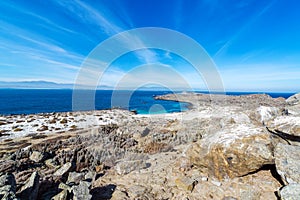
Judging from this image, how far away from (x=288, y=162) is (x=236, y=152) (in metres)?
1.20

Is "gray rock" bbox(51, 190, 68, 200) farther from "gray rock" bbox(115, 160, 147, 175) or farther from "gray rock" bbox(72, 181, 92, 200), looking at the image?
"gray rock" bbox(115, 160, 147, 175)

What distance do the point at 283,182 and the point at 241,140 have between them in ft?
4.58

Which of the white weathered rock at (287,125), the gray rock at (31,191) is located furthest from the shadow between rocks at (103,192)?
the white weathered rock at (287,125)

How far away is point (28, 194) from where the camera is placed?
4.01 m

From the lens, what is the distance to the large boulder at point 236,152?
4695 millimetres

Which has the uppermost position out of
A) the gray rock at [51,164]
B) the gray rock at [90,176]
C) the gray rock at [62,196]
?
the gray rock at [62,196]

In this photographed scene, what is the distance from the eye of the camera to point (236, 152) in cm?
483

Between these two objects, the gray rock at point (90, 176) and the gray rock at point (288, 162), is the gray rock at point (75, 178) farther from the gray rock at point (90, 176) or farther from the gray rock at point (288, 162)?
the gray rock at point (288, 162)

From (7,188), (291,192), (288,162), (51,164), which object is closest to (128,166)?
(51,164)

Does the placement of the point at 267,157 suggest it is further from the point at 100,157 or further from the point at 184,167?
the point at 100,157

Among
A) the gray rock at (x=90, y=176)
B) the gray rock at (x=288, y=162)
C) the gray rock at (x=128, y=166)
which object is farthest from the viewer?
the gray rock at (x=128, y=166)

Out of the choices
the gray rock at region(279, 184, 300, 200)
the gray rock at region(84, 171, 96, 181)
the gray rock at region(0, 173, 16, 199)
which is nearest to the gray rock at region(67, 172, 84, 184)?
the gray rock at region(84, 171, 96, 181)

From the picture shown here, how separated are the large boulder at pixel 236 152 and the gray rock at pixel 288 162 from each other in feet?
0.91

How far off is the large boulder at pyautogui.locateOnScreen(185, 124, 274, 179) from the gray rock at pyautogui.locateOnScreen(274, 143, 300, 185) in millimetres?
279
